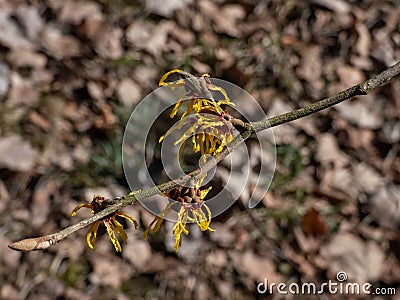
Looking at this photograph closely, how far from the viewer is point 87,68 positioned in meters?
2.43

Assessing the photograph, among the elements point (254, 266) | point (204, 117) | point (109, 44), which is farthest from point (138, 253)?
point (204, 117)

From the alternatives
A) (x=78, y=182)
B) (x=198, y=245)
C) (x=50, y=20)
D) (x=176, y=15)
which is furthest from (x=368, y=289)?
(x=50, y=20)

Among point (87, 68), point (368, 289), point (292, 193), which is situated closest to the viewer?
point (368, 289)

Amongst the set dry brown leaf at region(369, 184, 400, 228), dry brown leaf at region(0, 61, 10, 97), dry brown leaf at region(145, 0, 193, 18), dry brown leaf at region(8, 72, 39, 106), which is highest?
dry brown leaf at region(145, 0, 193, 18)

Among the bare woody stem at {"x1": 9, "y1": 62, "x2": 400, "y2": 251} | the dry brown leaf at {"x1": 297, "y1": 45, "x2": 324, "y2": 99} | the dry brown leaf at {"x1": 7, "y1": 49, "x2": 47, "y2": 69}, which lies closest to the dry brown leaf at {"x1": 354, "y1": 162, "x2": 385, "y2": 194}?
the dry brown leaf at {"x1": 297, "y1": 45, "x2": 324, "y2": 99}

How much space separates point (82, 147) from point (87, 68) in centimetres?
38

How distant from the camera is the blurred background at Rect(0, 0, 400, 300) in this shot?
84.6 inches

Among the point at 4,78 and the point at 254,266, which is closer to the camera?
the point at 254,266

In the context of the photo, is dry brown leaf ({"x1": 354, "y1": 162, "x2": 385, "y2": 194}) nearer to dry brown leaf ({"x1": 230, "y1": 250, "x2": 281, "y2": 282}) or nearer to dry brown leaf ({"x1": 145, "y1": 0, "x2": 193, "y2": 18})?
dry brown leaf ({"x1": 230, "y1": 250, "x2": 281, "y2": 282})

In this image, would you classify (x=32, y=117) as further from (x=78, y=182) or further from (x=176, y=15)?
(x=176, y=15)

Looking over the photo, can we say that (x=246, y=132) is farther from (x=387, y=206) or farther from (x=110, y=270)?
(x=387, y=206)

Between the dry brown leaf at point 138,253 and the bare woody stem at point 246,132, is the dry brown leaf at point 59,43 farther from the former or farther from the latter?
the bare woody stem at point 246,132

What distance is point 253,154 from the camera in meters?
2.31

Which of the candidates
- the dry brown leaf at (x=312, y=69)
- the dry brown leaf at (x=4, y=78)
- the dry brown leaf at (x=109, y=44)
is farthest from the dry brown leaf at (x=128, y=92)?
the dry brown leaf at (x=312, y=69)
